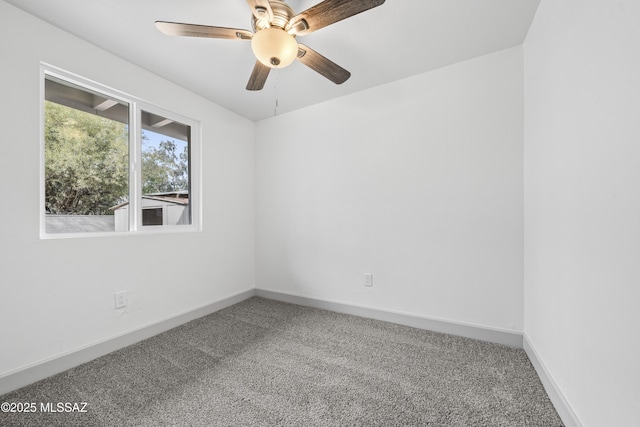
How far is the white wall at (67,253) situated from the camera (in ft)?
4.87

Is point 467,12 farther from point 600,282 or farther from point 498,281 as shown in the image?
point 498,281

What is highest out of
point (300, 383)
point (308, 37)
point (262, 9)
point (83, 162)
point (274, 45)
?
point (308, 37)

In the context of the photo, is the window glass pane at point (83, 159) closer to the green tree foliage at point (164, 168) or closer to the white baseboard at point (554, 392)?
the green tree foliage at point (164, 168)

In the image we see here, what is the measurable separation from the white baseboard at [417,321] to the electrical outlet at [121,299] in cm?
150

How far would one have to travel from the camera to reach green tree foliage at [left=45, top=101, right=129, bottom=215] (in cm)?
173

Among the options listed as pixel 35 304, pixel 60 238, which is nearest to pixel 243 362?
pixel 35 304

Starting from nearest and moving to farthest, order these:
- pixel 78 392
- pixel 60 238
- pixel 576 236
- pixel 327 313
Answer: pixel 576 236, pixel 78 392, pixel 60 238, pixel 327 313

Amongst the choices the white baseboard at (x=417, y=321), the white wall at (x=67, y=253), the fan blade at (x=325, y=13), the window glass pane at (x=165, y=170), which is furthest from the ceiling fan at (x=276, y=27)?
the white baseboard at (x=417, y=321)

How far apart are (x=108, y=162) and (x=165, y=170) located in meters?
0.47

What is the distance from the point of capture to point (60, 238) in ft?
5.50

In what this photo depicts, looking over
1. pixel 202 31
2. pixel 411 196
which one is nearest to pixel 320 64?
pixel 202 31

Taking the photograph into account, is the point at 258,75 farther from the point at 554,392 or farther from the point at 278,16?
the point at 554,392

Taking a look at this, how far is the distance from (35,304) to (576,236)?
299 centimetres

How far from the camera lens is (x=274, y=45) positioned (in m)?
1.36
